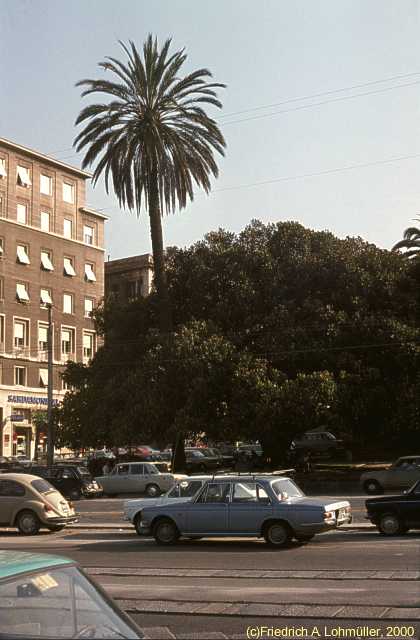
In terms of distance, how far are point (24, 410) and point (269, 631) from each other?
2666 inches

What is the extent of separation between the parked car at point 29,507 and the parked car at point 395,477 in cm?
1512

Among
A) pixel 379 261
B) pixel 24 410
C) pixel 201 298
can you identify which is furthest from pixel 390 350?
pixel 24 410

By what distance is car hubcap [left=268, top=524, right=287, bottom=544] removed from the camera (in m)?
18.8

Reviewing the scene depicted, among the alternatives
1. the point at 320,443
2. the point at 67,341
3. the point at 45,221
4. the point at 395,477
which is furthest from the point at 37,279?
the point at 395,477

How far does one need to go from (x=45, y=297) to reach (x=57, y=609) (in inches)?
2980

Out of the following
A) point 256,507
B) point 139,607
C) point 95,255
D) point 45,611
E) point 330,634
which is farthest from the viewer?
point 95,255

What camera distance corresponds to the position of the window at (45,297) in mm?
79125

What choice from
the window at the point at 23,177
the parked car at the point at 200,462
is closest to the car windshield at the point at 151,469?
the parked car at the point at 200,462

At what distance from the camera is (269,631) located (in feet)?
32.4

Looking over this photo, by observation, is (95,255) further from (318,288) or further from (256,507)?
(256,507)

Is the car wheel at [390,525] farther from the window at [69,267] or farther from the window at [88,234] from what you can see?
the window at [88,234]

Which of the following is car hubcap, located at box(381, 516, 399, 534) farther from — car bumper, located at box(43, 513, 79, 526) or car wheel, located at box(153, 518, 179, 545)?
Answer: car bumper, located at box(43, 513, 79, 526)

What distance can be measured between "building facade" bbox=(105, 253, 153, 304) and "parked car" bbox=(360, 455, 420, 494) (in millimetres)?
68094

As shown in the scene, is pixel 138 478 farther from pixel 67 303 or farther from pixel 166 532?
pixel 67 303
